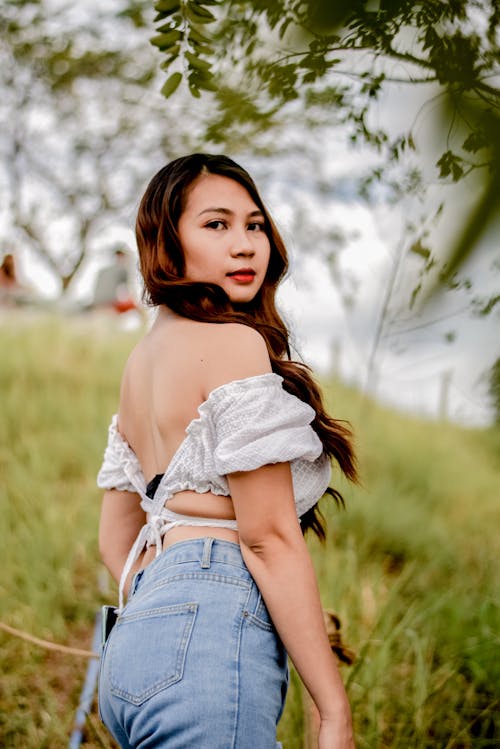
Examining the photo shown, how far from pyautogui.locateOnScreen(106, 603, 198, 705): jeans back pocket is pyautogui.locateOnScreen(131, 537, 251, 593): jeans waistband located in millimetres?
78

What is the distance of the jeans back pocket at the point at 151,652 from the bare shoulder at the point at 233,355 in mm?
371

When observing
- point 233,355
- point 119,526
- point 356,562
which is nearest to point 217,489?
point 233,355

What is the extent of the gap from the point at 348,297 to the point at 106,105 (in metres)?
13.1

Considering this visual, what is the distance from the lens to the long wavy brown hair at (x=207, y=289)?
1.47 metres

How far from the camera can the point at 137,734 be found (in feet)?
4.13

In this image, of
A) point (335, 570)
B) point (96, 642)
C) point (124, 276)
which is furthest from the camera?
point (124, 276)

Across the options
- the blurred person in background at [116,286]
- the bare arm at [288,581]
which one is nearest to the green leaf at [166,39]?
the bare arm at [288,581]

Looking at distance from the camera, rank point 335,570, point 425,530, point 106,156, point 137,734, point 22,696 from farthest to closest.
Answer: point 106,156 → point 425,530 → point 335,570 → point 22,696 → point 137,734

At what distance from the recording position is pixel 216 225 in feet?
5.01

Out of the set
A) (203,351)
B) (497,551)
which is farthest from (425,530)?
(203,351)

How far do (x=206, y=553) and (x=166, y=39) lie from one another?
3.14 feet

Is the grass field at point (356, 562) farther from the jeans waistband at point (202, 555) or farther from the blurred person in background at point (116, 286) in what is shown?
the blurred person in background at point (116, 286)

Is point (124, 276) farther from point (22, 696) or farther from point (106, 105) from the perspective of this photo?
point (22, 696)

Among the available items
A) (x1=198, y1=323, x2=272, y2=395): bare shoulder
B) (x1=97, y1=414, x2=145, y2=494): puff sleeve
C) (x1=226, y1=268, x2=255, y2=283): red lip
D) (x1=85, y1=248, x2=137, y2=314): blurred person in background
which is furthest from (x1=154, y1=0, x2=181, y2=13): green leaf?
(x1=85, y1=248, x2=137, y2=314): blurred person in background
